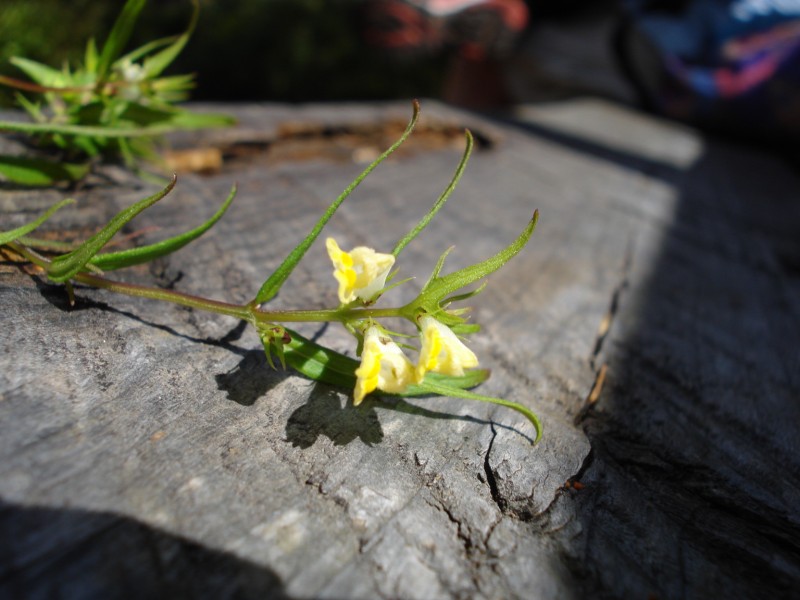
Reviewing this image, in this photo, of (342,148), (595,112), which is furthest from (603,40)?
(342,148)

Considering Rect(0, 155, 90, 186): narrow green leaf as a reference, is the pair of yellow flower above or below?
above

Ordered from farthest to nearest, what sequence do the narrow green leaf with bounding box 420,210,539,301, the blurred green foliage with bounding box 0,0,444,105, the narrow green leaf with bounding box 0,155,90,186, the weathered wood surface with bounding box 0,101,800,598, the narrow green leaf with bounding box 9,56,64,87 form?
the blurred green foliage with bounding box 0,0,444,105
the narrow green leaf with bounding box 9,56,64,87
the narrow green leaf with bounding box 0,155,90,186
the narrow green leaf with bounding box 420,210,539,301
the weathered wood surface with bounding box 0,101,800,598

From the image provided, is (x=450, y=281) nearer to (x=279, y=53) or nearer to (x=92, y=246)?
(x=92, y=246)

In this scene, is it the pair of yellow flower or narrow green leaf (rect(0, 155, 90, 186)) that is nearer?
the pair of yellow flower

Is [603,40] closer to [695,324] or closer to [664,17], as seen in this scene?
[664,17]

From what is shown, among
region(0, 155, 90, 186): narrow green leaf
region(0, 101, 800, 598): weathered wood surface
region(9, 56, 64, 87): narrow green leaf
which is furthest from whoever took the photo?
region(9, 56, 64, 87): narrow green leaf

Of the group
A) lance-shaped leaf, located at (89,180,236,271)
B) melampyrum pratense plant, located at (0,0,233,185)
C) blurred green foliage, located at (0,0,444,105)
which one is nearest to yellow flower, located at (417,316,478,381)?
lance-shaped leaf, located at (89,180,236,271)

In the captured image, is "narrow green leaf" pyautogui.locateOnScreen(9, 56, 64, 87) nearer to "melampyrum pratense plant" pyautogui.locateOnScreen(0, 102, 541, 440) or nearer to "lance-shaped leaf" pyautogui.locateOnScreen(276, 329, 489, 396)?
"melampyrum pratense plant" pyautogui.locateOnScreen(0, 102, 541, 440)
